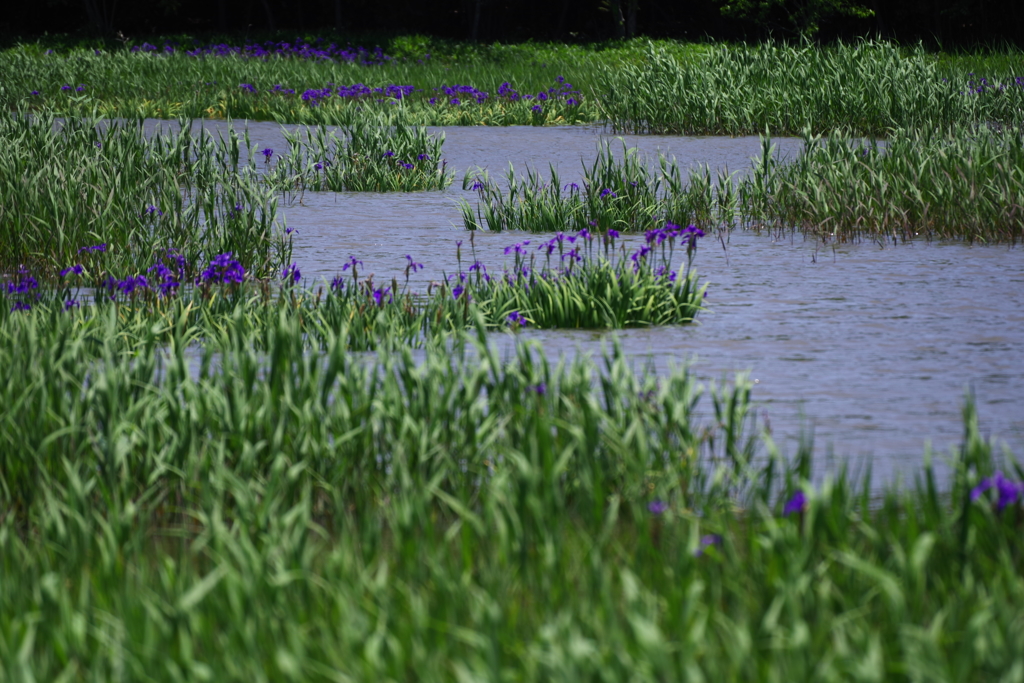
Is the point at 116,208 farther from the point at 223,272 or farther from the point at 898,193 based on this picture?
the point at 898,193

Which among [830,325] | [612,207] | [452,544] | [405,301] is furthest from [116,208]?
[452,544]

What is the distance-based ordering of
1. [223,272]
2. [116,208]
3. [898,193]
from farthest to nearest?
[898,193], [116,208], [223,272]

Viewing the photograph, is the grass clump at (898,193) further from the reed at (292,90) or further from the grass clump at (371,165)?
the reed at (292,90)

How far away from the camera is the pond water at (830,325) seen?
3246mm

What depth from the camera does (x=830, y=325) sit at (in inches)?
174

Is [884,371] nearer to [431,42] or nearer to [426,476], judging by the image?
[426,476]

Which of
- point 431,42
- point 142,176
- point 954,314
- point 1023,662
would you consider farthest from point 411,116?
point 431,42

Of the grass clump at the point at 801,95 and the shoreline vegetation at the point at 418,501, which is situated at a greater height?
the grass clump at the point at 801,95

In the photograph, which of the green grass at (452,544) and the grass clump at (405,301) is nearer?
the green grass at (452,544)

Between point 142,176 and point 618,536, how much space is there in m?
5.08

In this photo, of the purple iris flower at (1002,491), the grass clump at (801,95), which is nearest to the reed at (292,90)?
the grass clump at (801,95)

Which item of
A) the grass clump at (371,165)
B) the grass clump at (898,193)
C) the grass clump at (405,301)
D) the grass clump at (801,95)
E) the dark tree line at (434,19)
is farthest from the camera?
the dark tree line at (434,19)

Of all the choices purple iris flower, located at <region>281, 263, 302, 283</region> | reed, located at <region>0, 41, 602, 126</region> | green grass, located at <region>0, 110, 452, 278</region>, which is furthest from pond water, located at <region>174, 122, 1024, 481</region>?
reed, located at <region>0, 41, 602, 126</region>

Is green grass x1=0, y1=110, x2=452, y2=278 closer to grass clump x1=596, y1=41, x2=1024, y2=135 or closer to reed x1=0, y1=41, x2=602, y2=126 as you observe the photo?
reed x1=0, y1=41, x2=602, y2=126
